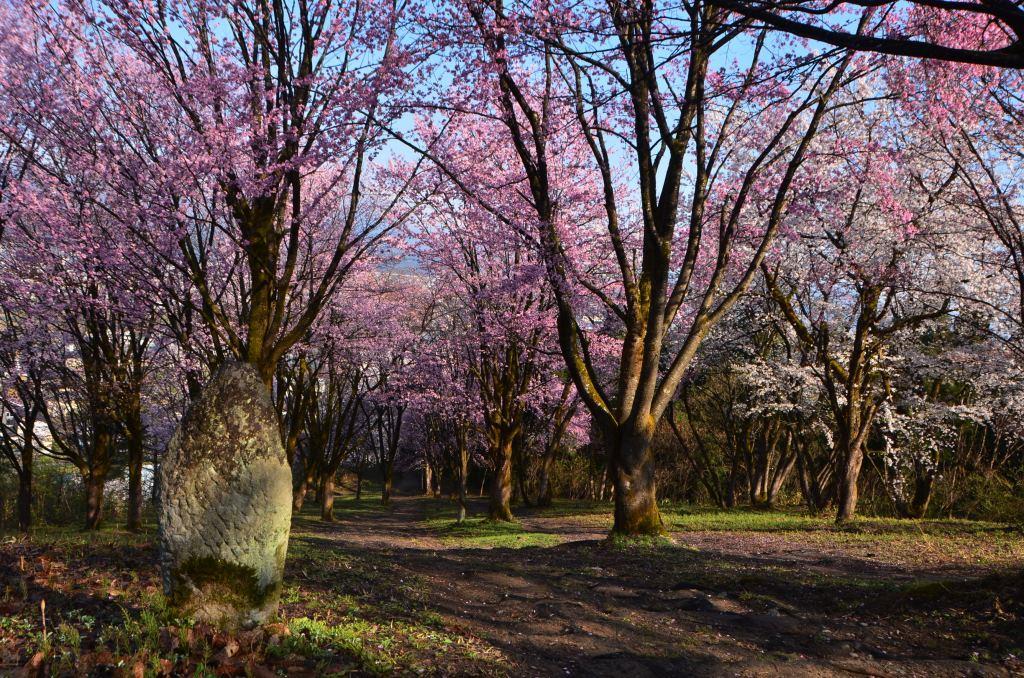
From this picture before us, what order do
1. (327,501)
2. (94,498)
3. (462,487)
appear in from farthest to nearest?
(327,501) → (462,487) → (94,498)

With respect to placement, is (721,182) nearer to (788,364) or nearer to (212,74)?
(788,364)

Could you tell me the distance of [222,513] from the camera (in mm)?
4824

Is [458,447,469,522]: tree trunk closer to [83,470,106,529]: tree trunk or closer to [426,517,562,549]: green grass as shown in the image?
[426,517,562,549]: green grass

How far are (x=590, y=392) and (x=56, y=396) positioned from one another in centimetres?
1723

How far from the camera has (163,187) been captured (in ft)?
42.7

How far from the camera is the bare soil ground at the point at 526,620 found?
427 centimetres

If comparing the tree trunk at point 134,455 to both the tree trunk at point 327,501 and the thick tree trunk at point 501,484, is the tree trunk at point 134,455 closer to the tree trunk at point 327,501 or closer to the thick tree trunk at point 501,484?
the tree trunk at point 327,501

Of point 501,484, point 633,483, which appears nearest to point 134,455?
point 501,484

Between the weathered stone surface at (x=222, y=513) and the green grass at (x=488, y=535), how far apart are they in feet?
32.1

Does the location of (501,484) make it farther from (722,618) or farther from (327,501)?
(722,618)

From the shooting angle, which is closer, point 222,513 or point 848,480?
point 222,513

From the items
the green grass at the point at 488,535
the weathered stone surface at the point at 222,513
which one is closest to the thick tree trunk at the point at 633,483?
the green grass at the point at 488,535

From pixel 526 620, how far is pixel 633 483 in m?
6.74

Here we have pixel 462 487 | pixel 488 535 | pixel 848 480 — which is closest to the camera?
pixel 848 480
